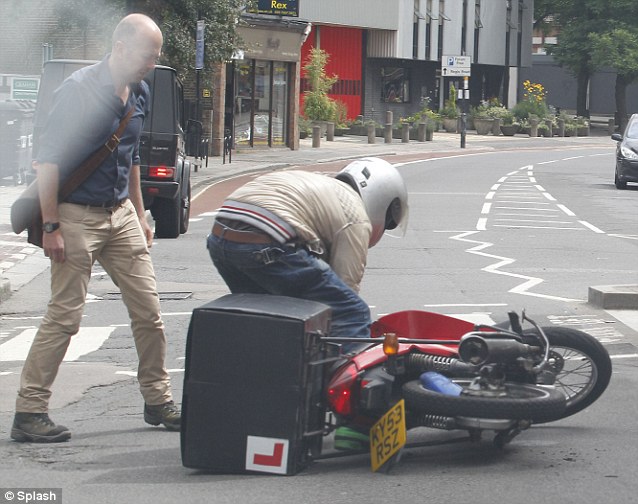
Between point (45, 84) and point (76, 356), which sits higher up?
point (45, 84)

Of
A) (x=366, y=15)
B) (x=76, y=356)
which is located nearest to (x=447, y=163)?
(x=366, y=15)

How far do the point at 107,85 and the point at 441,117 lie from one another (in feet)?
187

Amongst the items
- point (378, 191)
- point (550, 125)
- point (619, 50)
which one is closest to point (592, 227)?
point (378, 191)

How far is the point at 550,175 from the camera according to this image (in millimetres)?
32812

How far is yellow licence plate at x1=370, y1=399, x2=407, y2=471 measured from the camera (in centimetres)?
511

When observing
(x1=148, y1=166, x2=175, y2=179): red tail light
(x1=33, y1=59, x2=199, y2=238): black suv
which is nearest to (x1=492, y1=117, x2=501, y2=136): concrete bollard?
(x1=33, y1=59, x2=199, y2=238): black suv

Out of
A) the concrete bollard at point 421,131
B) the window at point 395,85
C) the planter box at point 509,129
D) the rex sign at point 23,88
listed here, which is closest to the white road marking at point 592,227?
the rex sign at point 23,88

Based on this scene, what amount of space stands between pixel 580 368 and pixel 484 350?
101 centimetres

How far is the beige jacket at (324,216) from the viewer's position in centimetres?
554

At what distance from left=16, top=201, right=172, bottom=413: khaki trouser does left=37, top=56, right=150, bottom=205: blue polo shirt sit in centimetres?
10

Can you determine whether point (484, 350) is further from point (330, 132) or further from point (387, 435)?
point (330, 132)

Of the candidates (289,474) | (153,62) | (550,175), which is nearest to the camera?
(289,474)

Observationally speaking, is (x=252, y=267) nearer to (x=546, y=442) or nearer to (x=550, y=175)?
(x=546, y=442)

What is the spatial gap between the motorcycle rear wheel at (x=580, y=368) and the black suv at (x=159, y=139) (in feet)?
33.8
